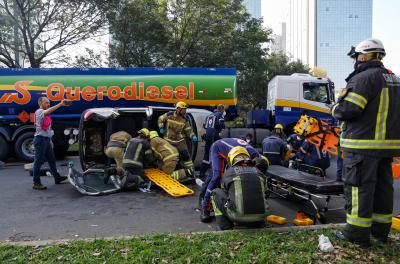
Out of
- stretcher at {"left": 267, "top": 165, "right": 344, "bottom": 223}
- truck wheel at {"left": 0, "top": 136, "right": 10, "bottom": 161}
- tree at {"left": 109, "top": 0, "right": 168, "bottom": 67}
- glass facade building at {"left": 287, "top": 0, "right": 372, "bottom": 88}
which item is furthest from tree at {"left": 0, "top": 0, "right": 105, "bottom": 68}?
glass facade building at {"left": 287, "top": 0, "right": 372, "bottom": 88}

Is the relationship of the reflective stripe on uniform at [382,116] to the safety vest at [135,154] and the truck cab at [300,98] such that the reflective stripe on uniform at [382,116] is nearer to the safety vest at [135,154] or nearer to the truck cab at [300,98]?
the safety vest at [135,154]

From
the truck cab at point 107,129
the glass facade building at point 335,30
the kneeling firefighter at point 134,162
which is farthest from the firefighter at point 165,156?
the glass facade building at point 335,30

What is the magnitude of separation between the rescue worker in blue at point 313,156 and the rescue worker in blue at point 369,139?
3902 mm

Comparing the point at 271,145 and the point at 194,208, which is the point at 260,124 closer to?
the point at 271,145

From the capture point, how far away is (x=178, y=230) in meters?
4.82


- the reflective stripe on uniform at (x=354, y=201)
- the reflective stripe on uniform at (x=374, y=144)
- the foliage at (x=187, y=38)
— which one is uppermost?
the foliage at (x=187, y=38)

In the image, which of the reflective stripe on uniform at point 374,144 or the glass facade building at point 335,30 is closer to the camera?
the reflective stripe on uniform at point 374,144

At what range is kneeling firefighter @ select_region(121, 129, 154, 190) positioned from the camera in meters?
7.20

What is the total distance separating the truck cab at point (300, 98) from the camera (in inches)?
535

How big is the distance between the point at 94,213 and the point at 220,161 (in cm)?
215

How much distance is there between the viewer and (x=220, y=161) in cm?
513

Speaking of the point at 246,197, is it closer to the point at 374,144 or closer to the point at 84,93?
the point at 374,144

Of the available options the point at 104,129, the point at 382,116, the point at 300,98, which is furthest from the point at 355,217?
the point at 300,98

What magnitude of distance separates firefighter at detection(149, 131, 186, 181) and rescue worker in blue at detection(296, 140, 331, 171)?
2681 mm
